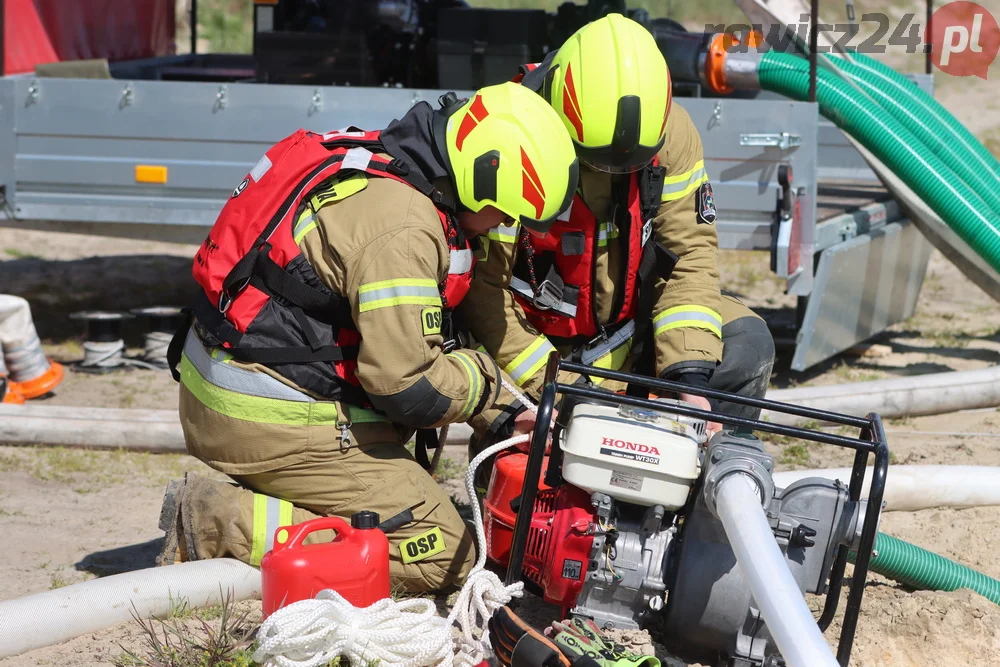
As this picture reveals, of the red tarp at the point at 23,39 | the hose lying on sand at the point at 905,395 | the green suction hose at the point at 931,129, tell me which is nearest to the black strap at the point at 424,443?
the hose lying on sand at the point at 905,395

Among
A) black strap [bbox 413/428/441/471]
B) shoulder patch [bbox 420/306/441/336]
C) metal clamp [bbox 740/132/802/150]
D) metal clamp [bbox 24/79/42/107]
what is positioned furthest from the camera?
Answer: metal clamp [bbox 24/79/42/107]

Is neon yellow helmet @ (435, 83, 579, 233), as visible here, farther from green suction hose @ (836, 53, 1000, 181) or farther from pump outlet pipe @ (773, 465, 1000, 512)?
green suction hose @ (836, 53, 1000, 181)

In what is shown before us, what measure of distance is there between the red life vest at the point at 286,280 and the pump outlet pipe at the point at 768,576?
3.73 ft

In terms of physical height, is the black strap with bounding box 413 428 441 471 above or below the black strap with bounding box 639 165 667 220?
below

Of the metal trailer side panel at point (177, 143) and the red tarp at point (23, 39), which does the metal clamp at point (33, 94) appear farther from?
the red tarp at point (23, 39)

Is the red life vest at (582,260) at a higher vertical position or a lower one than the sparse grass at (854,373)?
higher

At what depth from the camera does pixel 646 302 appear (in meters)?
3.83

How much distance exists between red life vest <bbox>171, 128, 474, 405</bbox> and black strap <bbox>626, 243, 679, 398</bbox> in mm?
852

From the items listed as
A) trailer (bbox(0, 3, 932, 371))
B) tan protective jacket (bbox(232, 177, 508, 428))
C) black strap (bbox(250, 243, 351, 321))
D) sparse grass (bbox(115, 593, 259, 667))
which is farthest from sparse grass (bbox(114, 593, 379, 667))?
trailer (bbox(0, 3, 932, 371))

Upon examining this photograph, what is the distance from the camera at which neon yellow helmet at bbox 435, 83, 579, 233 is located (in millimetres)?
2971

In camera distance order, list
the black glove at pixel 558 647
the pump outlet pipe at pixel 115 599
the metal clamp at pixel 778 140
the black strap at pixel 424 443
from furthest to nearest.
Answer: the metal clamp at pixel 778 140 < the black strap at pixel 424 443 < the pump outlet pipe at pixel 115 599 < the black glove at pixel 558 647

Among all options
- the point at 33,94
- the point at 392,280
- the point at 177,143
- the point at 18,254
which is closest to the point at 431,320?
the point at 392,280

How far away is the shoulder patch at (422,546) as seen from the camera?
3279mm

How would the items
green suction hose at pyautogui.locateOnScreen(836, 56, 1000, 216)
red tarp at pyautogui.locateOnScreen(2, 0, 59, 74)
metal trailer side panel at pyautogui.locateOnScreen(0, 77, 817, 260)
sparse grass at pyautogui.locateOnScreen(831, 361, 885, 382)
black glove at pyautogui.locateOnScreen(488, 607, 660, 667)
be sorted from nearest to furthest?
black glove at pyautogui.locateOnScreen(488, 607, 660, 667) → metal trailer side panel at pyautogui.locateOnScreen(0, 77, 817, 260) → green suction hose at pyautogui.locateOnScreen(836, 56, 1000, 216) → sparse grass at pyautogui.locateOnScreen(831, 361, 885, 382) → red tarp at pyautogui.locateOnScreen(2, 0, 59, 74)
